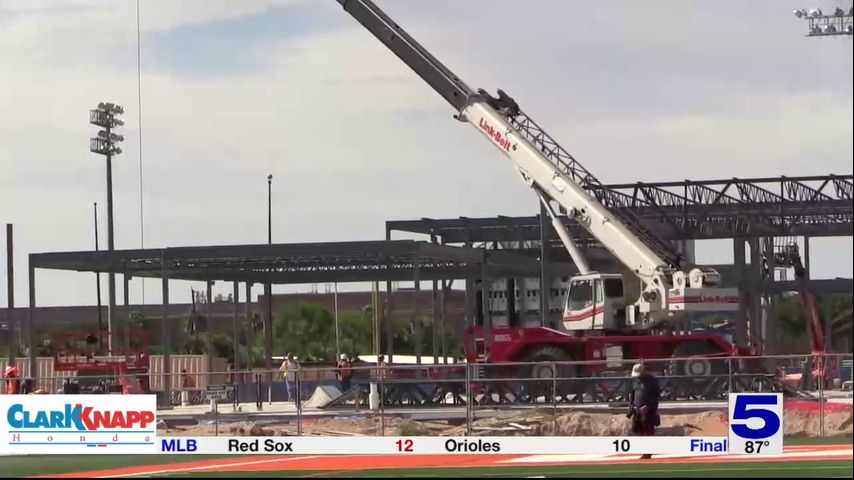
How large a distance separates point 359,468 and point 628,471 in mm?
4105

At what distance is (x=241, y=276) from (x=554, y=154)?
15.6m

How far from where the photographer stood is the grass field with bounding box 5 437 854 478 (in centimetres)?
2028

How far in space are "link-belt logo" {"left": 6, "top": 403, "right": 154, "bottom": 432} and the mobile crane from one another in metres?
13.0

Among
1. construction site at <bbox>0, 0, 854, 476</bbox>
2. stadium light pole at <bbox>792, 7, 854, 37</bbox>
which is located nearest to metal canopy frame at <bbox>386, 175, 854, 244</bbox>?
construction site at <bbox>0, 0, 854, 476</bbox>

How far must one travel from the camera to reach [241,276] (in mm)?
49250

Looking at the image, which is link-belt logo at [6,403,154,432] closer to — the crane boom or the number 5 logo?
the number 5 logo

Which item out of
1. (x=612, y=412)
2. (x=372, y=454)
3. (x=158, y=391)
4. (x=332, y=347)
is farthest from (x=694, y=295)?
(x=332, y=347)

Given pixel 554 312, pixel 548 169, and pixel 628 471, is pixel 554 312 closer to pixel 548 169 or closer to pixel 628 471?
pixel 548 169

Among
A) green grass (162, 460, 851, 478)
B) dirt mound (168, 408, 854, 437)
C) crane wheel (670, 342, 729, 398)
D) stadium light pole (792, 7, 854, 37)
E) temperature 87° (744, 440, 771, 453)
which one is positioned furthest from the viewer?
crane wheel (670, 342, 729, 398)

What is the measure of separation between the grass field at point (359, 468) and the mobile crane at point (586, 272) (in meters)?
9.70

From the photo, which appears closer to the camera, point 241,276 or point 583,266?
point 583,266

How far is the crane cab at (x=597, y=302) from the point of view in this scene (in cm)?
3609

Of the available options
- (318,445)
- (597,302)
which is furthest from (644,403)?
(597,302)

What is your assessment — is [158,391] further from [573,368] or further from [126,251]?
[573,368]
